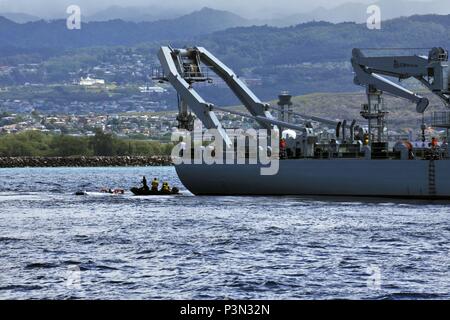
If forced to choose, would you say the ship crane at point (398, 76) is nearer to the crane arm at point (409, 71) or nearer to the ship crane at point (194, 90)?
the crane arm at point (409, 71)

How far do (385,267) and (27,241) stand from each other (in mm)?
17575

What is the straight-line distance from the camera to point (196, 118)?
83438mm

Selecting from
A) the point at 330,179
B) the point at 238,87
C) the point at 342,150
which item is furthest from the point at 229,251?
the point at 238,87

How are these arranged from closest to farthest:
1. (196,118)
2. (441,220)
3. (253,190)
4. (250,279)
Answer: (250,279) < (441,220) < (253,190) < (196,118)

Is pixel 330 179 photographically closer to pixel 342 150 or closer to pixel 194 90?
pixel 342 150

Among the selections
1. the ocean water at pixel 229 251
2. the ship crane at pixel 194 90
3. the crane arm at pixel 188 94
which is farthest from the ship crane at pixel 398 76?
the crane arm at pixel 188 94

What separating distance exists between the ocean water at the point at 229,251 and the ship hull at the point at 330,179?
8.34 feet

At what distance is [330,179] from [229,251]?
32.9 m

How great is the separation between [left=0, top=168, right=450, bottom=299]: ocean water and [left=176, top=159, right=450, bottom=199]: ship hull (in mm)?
2543

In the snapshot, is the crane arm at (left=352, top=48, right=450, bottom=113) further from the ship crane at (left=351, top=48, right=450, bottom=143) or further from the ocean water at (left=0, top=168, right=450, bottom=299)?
the ocean water at (left=0, top=168, right=450, bottom=299)
